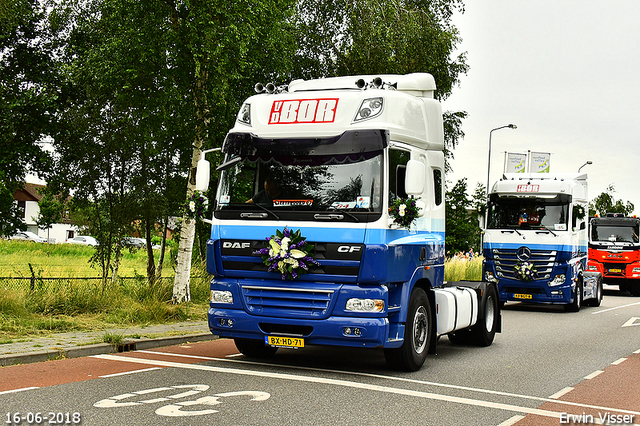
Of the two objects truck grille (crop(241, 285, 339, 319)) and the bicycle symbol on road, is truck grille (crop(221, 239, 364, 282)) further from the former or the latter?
the bicycle symbol on road

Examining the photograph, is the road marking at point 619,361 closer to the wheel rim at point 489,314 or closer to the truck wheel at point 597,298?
the wheel rim at point 489,314

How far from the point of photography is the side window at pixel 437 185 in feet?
33.5

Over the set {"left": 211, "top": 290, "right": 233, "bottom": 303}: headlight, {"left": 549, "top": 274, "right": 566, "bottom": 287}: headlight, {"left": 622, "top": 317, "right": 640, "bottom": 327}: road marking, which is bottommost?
{"left": 622, "top": 317, "right": 640, "bottom": 327}: road marking

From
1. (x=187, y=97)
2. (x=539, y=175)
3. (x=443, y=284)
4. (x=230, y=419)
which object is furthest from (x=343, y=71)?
(x=230, y=419)

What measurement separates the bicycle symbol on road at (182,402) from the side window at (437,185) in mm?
4183

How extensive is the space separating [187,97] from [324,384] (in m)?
9.35

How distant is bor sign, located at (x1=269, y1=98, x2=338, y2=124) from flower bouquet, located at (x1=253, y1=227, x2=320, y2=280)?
1.49 metres

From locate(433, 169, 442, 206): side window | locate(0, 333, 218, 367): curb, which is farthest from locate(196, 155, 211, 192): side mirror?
locate(433, 169, 442, 206): side window

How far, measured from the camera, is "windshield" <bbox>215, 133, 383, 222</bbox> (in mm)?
8578

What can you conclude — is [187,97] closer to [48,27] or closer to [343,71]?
[48,27]

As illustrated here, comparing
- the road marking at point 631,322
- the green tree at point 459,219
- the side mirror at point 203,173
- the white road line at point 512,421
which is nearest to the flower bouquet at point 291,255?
the side mirror at point 203,173

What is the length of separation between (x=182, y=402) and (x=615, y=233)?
26653 millimetres

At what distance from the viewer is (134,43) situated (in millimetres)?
14711

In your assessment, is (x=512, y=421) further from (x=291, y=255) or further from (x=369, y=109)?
(x=369, y=109)
